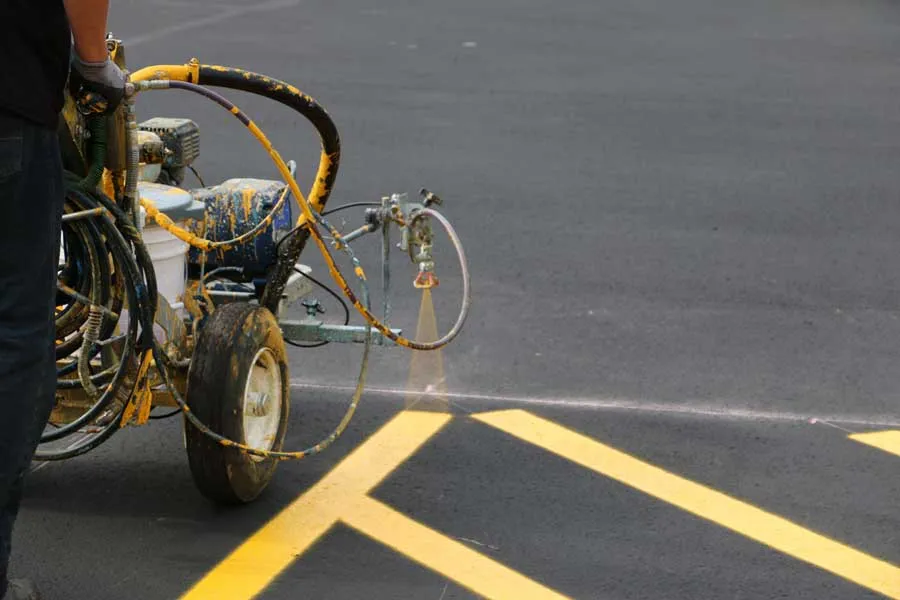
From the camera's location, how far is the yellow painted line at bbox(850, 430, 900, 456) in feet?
17.2

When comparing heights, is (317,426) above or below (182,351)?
below

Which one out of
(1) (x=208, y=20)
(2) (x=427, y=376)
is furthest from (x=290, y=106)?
(1) (x=208, y=20)

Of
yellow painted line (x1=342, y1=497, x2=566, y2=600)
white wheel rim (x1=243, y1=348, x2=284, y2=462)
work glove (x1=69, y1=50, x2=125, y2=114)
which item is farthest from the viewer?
white wheel rim (x1=243, y1=348, x2=284, y2=462)

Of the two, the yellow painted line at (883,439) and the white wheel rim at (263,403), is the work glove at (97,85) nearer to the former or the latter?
the white wheel rim at (263,403)

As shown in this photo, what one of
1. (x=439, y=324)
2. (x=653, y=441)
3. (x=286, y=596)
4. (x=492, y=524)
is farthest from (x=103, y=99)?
(x=439, y=324)

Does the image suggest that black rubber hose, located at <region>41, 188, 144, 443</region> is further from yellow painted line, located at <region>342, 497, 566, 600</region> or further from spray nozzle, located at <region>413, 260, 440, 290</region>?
spray nozzle, located at <region>413, 260, 440, 290</region>

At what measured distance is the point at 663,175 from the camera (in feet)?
29.8

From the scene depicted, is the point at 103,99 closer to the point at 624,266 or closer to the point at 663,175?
the point at 624,266

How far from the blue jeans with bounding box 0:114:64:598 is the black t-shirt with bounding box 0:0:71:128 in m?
0.04

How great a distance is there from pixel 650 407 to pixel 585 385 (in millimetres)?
320

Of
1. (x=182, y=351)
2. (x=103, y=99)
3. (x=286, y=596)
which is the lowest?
(x=286, y=596)

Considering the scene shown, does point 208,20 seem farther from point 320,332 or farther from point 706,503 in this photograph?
point 706,503

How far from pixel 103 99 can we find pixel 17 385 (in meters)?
0.75

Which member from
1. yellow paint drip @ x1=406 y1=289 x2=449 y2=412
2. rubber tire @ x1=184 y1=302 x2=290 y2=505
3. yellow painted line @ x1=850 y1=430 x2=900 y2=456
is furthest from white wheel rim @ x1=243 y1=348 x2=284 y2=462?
yellow painted line @ x1=850 y1=430 x2=900 y2=456
